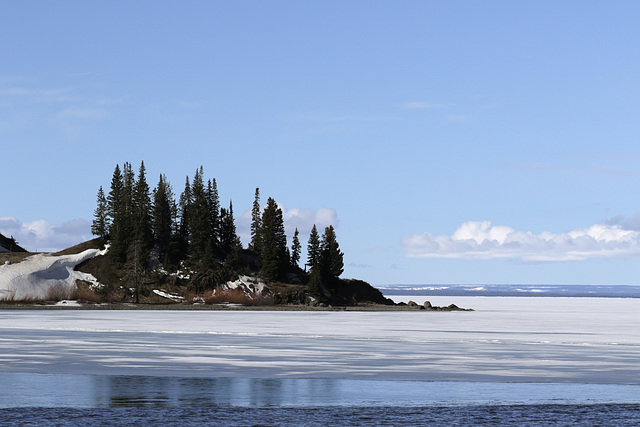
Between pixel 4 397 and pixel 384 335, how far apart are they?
29949mm

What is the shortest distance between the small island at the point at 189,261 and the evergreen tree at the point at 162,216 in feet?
0.63

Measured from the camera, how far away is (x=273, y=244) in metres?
146

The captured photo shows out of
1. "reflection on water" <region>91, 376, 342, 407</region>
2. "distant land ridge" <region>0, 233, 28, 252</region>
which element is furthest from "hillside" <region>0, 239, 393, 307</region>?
"reflection on water" <region>91, 376, 342, 407</region>

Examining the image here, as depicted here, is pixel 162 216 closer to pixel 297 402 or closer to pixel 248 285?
pixel 248 285

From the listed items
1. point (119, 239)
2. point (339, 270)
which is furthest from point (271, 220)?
point (119, 239)

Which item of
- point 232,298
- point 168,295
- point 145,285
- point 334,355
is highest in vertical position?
point 145,285

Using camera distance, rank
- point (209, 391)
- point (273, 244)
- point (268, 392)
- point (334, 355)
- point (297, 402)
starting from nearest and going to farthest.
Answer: point (297, 402) < point (268, 392) < point (209, 391) < point (334, 355) < point (273, 244)

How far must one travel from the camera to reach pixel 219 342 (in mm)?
41062

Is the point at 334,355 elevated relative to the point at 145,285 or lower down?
lower down

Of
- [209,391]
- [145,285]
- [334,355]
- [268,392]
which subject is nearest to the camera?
[268,392]

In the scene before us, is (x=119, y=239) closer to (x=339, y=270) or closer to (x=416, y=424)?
(x=339, y=270)

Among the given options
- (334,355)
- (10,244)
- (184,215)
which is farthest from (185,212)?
(334,355)

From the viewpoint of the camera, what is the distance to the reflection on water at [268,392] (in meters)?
20.2

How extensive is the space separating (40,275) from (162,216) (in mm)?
27274
